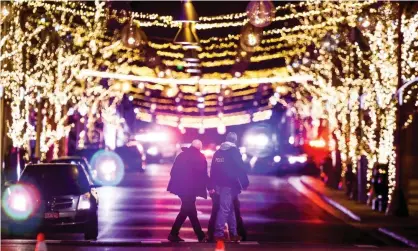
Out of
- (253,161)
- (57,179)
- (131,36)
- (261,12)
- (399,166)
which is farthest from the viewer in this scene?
(253,161)

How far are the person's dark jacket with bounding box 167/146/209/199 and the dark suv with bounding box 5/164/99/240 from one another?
236 cm

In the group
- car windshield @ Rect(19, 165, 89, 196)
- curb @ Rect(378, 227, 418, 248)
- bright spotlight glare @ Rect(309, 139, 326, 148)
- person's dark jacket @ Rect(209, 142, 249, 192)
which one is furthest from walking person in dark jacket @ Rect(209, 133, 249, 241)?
bright spotlight glare @ Rect(309, 139, 326, 148)

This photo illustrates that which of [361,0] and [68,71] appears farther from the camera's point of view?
[68,71]

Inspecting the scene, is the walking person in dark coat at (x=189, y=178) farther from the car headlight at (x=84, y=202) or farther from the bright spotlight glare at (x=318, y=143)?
the bright spotlight glare at (x=318, y=143)

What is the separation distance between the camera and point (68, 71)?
4925 centimetres

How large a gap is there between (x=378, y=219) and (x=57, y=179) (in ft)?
35.0

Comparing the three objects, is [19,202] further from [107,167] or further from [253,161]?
[253,161]

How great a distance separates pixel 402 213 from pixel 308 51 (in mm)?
27983

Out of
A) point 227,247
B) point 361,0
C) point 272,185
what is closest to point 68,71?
point 272,185

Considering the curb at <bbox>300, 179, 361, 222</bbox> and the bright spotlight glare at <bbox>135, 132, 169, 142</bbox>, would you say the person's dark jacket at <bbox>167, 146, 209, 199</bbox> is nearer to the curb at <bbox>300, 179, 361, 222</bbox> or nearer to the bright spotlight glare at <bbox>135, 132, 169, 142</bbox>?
the curb at <bbox>300, 179, 361, 222</bbox>

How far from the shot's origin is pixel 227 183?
846 inches

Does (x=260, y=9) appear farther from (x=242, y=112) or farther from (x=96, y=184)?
(x=242, y=112)

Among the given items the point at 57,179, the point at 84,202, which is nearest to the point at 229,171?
the point at 84,202

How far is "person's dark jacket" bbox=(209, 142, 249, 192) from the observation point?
2139 centimetres
